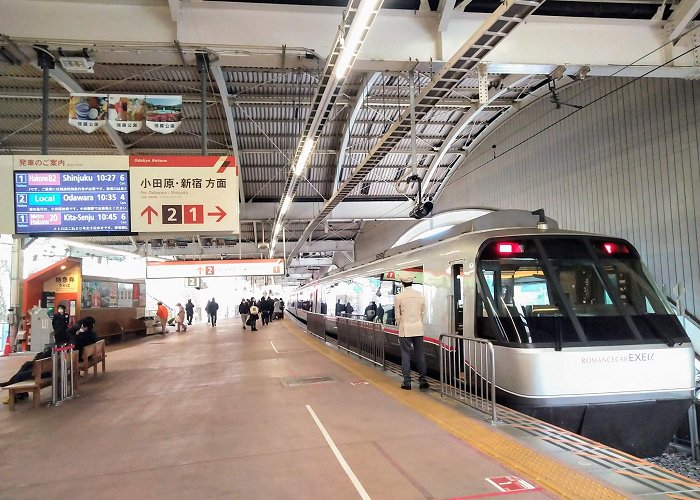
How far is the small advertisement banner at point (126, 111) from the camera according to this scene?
9.31m

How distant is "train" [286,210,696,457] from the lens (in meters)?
5.40

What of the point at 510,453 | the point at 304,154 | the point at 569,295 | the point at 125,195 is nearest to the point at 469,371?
the point at 569,295

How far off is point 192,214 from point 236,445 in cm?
472

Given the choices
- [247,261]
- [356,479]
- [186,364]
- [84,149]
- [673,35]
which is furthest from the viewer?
[247,261]

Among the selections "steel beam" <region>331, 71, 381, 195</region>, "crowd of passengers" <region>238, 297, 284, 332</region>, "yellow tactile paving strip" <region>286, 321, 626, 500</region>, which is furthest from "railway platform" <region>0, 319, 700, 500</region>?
"crowd of passengers" <region>238, 297, 284, 332</region>

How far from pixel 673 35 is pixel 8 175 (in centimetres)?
1173

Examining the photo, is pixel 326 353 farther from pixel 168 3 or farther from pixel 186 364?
pixel 168 3

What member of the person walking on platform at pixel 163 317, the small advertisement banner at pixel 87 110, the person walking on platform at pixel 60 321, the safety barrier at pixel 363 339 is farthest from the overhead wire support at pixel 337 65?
the person walking on platform at pixel 163 317

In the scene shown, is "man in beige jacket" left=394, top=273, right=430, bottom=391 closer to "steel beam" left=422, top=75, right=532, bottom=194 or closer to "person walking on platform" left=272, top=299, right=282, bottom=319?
"steel beam" left=422, top=75, right=532, bottom=194

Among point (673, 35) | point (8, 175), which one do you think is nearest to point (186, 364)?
point (8, 175)

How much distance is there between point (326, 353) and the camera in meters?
12.1

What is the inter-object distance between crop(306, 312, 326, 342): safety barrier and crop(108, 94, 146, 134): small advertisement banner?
29.4ft

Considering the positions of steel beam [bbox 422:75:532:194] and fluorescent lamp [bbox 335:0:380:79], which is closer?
fluorescent lamp [bbox 335:0:380:79]

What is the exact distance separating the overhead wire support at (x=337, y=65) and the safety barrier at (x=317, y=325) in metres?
5.88
